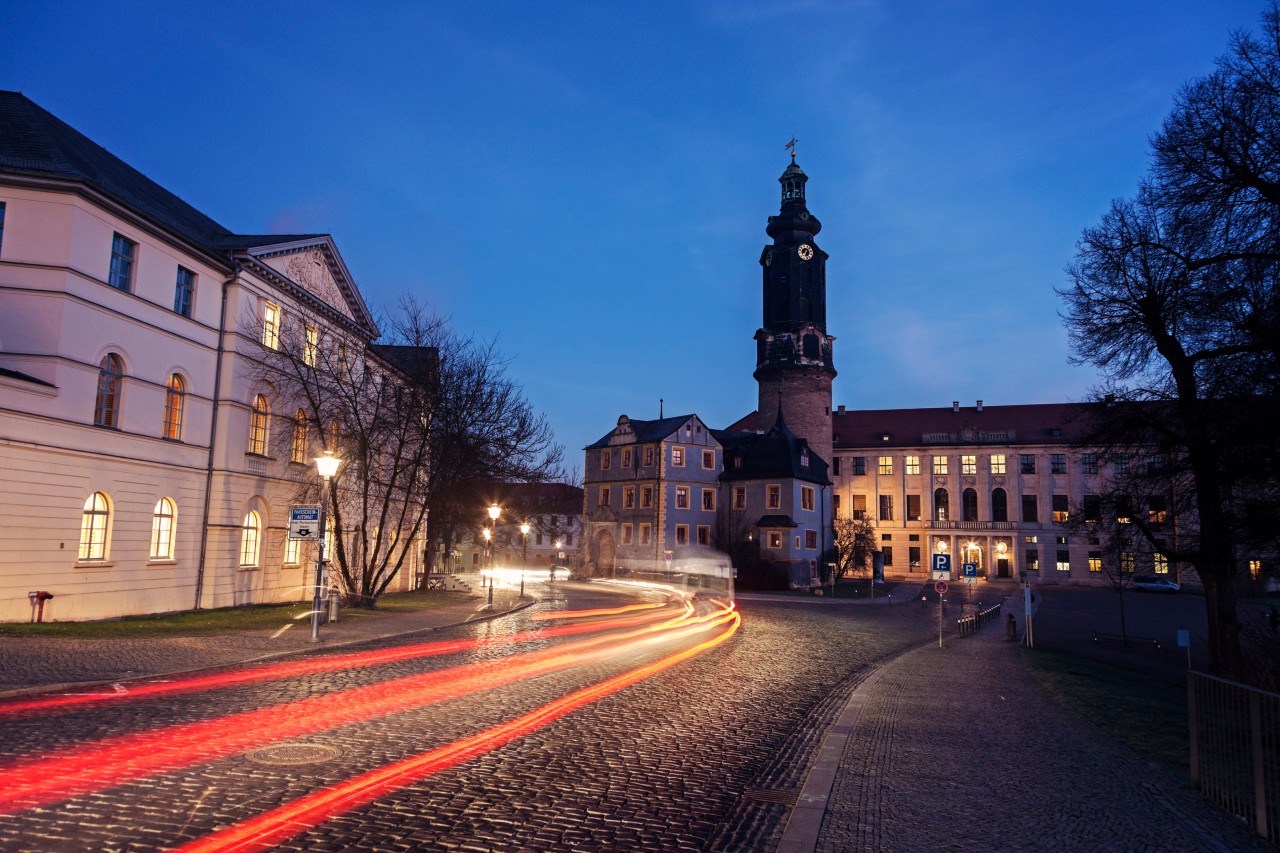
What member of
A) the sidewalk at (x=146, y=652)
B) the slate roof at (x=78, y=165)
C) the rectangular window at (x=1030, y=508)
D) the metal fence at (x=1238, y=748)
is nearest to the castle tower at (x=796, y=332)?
the rectangular window at (x=1030, y=508)

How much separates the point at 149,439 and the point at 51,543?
426 cm

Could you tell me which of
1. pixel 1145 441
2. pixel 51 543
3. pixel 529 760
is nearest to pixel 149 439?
pixel 51 543

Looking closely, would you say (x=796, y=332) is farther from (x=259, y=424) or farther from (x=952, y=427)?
(x=259, y=424)

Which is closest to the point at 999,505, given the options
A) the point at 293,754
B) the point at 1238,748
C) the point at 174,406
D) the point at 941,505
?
Result: the point at 941,505

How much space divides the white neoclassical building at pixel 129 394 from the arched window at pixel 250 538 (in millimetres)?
81

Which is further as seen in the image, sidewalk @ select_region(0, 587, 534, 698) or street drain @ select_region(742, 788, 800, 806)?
sidewalk @ select_region(0, 587, 534, 698)

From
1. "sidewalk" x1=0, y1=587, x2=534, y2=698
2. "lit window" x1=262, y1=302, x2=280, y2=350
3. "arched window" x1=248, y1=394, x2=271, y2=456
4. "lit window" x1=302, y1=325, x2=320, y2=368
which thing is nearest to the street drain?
"sidewalk" x1=0, y1=587, x2=534, y2=698

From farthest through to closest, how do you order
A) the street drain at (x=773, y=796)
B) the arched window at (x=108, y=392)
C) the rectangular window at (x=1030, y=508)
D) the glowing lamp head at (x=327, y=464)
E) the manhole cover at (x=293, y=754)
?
the rectangular window at (x=1030, y=508) < the arched window at (x=108, y=392) < the glowing lamp head at (x=327, y=464) < the manhole cover at (x=293, y=754) < the street drain at (x=773, y=796)

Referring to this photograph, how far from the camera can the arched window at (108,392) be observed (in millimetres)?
22062

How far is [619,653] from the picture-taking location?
59.2 feet

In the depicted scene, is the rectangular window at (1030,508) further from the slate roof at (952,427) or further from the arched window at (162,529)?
the arched window at (162,529)

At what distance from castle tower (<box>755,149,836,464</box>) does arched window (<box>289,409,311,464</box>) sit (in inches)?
1881

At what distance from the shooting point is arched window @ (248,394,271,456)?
2838 cm

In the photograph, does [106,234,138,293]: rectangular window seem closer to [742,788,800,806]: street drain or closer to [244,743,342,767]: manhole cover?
[244,743,342,767]: manhole cover
